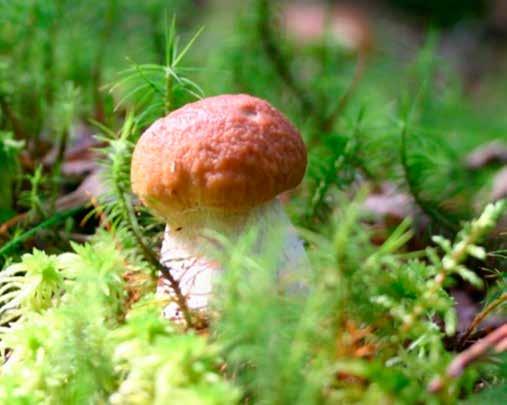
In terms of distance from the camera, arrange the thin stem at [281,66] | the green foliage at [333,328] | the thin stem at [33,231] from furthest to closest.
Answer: the thin stem at [281,66], the thin stem at [33,231], the green foliage at [333,328]

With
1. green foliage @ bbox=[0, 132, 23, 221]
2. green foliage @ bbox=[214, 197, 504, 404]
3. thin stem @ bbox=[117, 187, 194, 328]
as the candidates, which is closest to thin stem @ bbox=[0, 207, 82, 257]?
green foliage @ bbox=[0, 132, 23, 221]

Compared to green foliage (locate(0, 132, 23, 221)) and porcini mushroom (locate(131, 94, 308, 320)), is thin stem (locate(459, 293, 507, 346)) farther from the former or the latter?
green foliage (locate(0, 132, 23, 221))

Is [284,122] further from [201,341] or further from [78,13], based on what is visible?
[78,13]

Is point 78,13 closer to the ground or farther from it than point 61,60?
farther from it

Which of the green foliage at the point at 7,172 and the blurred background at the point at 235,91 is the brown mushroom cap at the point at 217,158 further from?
the green foliage at the point at 7,172

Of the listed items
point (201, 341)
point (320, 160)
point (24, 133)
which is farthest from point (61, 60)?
point (201, 341)

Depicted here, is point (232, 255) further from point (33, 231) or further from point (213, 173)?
point (33, 231)

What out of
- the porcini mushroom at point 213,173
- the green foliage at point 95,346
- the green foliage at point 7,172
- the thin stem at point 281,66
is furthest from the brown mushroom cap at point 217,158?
the thin stem at point 281,66

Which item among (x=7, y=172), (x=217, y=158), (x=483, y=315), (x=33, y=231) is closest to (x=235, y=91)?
(x=7, y=172)
